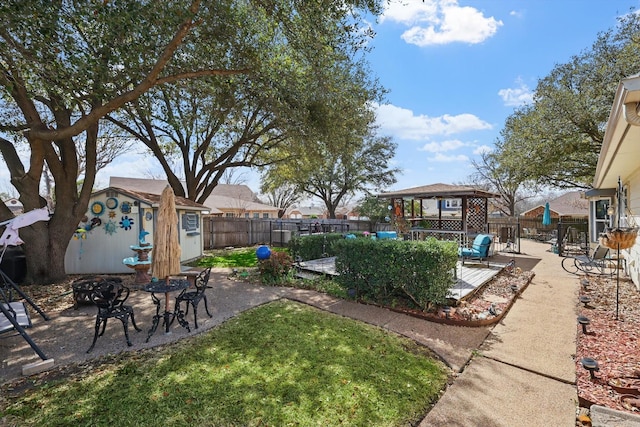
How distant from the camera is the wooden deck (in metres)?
6.47

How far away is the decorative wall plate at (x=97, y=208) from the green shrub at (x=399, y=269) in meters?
7.95

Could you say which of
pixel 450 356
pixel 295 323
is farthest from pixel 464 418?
pixel 295 323

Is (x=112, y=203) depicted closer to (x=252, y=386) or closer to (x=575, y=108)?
(x=252, y=386)

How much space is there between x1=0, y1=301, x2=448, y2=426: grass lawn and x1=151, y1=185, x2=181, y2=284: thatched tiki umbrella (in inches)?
49.3

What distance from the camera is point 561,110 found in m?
12.0

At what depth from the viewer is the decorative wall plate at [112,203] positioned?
9305 millimetres

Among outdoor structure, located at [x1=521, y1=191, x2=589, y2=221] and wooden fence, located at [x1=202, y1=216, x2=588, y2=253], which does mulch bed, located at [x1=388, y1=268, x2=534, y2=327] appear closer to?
wooden fence, located at [x1=202, y1=216, x2=588, y2=253]

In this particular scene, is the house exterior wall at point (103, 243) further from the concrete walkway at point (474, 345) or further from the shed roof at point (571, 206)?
the shed roof at point (571, 206)

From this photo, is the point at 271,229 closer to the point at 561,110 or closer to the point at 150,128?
the point at 150,128

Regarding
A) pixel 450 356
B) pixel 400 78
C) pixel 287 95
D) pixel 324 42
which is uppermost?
pixel 400 78

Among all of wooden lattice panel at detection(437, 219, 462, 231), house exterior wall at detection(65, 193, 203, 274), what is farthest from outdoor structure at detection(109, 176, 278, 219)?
wooden lattice panel at detection(437, 219, 462, 231)

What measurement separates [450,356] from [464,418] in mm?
1286

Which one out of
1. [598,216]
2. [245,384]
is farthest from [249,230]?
[598,216]

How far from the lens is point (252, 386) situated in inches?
122
